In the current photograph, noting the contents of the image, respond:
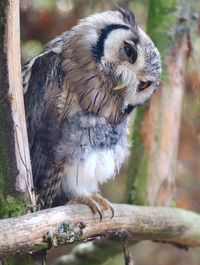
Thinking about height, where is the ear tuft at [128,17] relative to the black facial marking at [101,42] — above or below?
above

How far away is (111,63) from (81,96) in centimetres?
15

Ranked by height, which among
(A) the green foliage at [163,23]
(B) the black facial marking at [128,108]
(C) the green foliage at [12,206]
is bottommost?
(C) the green foliage at [12,206]

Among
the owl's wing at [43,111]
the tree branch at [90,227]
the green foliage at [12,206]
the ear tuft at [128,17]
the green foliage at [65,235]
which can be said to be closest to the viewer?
the tree branch at [90,227]

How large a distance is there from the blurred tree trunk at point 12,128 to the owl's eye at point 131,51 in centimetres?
54

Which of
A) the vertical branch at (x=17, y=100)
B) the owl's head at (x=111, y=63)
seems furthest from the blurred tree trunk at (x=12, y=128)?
the owl's head at (x=111, y=63)

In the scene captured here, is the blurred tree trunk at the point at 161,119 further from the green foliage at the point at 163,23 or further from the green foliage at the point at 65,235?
the green foliage at the point at 65,235

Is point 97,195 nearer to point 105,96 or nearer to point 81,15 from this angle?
point 105,96

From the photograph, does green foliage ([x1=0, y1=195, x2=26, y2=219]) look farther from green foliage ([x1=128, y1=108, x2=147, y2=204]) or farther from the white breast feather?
green foliage ([x1=128, y1=108, x2=147, y2=204])

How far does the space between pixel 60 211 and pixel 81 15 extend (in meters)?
1.60

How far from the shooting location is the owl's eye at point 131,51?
235 centimetres

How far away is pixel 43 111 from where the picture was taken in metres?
2.34

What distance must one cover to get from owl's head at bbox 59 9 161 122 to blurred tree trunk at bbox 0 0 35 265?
45cm

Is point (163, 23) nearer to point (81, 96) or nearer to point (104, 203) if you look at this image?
point (81, 96)

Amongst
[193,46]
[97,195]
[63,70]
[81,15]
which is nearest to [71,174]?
[97,195]
